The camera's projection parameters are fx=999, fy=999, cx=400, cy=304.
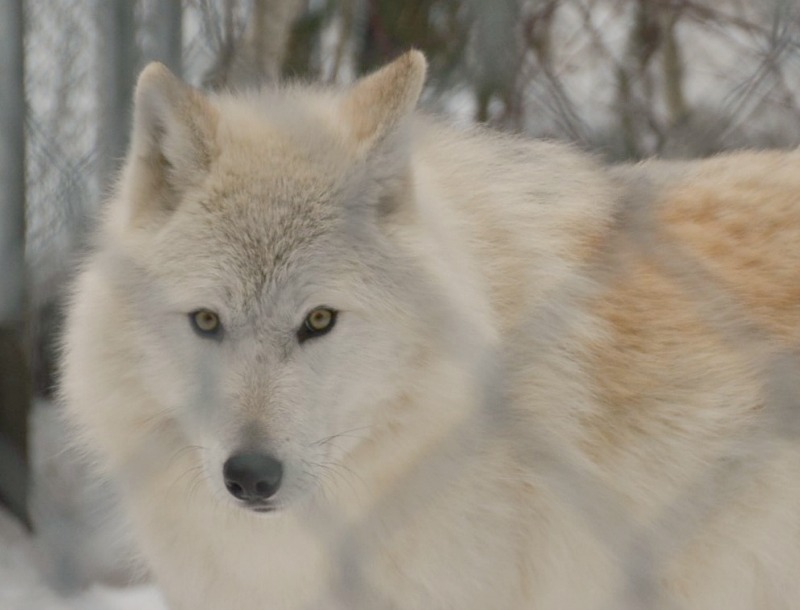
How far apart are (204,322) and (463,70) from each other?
66.8 inches

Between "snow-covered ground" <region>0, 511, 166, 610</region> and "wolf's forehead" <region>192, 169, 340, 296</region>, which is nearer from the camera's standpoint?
"wolf's forehead" <region>192, 169, 340, 296</region>

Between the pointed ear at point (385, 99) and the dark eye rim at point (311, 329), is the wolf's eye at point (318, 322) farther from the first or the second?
the pointed ear at point (385, 99)

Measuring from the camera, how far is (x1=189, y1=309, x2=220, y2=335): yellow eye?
1889 millimetres

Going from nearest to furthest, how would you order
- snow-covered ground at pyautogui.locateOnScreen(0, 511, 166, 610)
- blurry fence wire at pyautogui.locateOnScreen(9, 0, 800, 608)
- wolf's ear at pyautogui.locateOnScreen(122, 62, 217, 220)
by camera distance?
wolf's ear at pyautogui.locateOnScreen(122, 62, 217, 220)
blurry fence wire at pyautogui.locateOnScreen(9, 0, 800, 608)
snow-covered ground at pyautogui.locateOnScreen(0, 511, 166, 610)

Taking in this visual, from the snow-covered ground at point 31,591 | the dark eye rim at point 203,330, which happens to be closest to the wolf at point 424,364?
the dark eye rim at point 203,330

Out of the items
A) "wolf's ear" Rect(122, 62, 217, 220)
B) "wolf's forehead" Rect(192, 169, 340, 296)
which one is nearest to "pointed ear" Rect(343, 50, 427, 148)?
"wolf's forehead" Rect(192, 169, 340, 296)

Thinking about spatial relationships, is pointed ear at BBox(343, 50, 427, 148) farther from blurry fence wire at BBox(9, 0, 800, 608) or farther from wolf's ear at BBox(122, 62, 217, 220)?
blurry fence wire at BBox(9, 0, 800, 608)

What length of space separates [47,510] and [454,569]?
149 cm

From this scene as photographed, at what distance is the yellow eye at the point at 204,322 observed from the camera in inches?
74.4

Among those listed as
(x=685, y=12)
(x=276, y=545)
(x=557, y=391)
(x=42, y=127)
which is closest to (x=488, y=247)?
(x=557, y=391)

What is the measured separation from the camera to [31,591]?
279 cm

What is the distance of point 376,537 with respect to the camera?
206 centimetres

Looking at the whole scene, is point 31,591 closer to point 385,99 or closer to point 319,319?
point 319,319

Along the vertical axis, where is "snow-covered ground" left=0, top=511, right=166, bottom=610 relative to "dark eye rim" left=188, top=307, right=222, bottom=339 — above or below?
below
